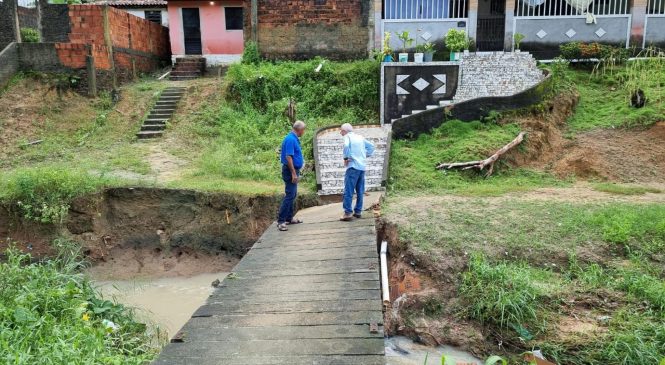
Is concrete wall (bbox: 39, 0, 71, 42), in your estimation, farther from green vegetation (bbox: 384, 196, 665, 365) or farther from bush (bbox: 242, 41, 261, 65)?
green vegetation (bbox: 384, 196, 665, 365)

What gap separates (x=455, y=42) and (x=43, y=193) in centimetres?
1083

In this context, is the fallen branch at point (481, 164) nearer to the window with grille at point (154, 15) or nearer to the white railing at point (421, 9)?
the white railing at point (421, 9)

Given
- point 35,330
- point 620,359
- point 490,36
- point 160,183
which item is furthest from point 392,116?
point 35,330

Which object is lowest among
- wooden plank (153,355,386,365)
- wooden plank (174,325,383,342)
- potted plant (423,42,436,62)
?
wooden plank (174,325,383,342)

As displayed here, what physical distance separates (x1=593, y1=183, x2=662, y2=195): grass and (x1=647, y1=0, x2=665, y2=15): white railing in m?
8.27

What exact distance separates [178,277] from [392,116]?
7.29 m

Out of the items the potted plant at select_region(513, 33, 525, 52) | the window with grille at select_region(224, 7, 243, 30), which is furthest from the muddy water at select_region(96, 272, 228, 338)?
the window with grille at select_region(224, 7, 243, 30)

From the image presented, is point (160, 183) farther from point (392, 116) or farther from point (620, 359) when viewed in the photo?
point (620, 359)

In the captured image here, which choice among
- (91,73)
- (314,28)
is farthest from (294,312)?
(314,28)

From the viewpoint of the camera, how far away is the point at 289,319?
14.2ft

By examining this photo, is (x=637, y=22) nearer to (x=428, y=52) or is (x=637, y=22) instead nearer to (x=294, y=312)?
(x=428, y=52)

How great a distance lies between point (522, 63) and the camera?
13.4 metres

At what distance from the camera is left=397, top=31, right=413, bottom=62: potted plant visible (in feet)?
45.3

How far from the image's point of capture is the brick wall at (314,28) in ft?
53.1
